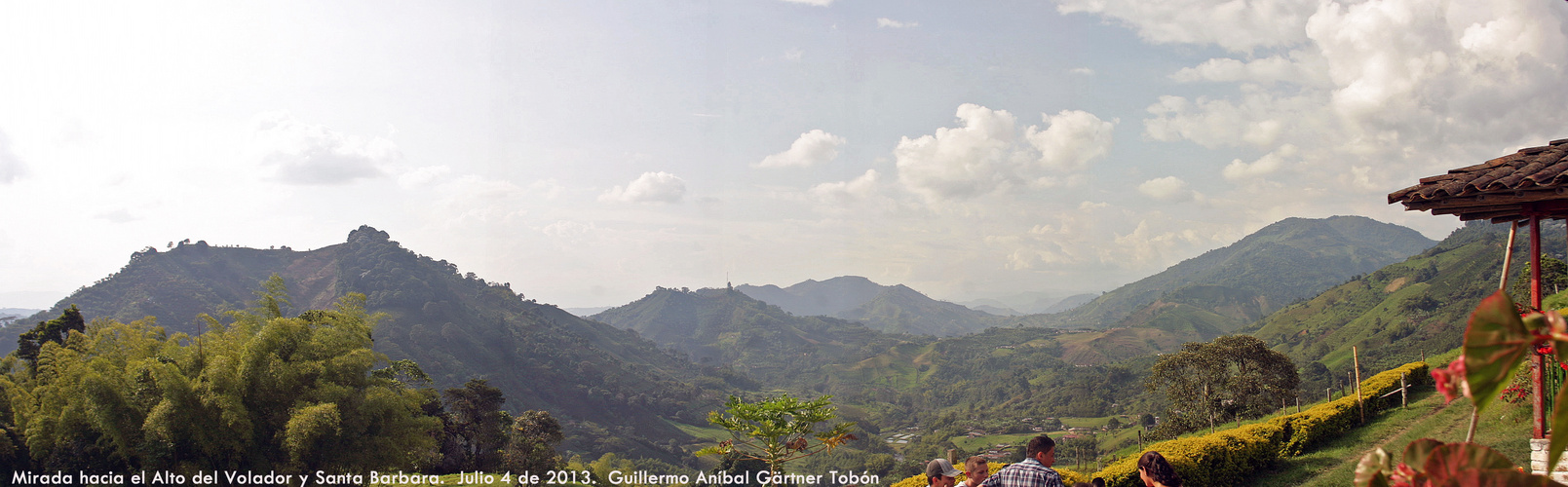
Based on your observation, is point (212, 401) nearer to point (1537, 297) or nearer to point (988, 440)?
point (1537, 297)

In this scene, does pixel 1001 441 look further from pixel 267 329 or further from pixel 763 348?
pixel 763 348

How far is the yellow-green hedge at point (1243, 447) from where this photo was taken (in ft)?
28.1

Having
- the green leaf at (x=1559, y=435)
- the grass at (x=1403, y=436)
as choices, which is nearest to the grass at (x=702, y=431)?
the grass at (x=1403, y=436)

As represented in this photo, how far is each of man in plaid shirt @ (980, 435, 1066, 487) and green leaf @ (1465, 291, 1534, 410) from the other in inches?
140

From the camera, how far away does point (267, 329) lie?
12227 mm

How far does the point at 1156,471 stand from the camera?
3.77 m

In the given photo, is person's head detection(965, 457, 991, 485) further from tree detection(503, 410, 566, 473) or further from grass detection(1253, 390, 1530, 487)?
tree detection(503, 410, 566, 473)

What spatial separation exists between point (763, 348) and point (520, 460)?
524ft

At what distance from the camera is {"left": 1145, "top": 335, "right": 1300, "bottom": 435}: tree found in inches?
818

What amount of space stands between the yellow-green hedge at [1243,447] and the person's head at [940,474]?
3.42 m

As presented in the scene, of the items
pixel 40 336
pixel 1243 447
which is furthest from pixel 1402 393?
pixel 40 336

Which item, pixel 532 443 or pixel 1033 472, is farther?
pixel 532 443

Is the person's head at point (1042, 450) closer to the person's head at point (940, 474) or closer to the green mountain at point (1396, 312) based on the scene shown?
the person's head at point (940, 474)

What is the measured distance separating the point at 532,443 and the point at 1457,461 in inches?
1219
